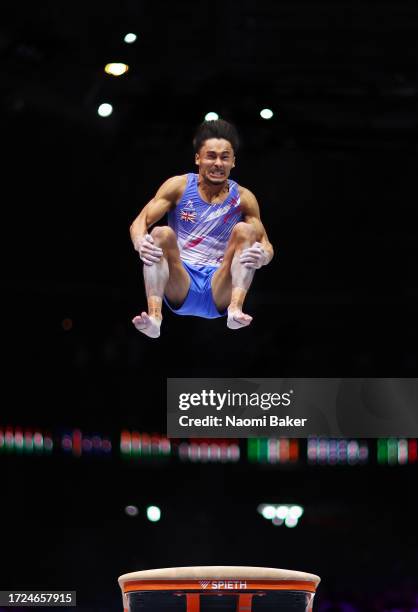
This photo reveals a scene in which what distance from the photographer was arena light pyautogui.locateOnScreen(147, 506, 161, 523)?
5.84m

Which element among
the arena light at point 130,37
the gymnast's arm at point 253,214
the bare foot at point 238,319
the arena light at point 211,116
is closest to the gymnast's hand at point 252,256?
the gymnast's arm at point 253,214

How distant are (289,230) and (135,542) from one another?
173 centimetres

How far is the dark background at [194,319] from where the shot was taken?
5.75m

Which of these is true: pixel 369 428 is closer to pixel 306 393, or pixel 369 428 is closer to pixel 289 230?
pixel 306 393

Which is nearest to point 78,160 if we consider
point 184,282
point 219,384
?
point 184,282

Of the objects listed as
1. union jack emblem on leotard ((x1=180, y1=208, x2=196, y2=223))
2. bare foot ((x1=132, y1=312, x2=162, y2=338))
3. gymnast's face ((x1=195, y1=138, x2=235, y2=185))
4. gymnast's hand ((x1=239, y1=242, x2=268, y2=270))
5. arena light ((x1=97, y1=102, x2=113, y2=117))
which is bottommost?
bare foot ((x1=132, y1=312, x2=162, y2=338))

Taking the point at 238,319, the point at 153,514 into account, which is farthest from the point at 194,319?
the point at 153,514

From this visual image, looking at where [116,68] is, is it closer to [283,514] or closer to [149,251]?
[149,251]

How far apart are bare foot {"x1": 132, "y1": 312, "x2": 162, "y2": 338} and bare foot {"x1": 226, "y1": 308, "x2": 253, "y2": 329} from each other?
1.09ft

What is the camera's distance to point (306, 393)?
18.7 ft

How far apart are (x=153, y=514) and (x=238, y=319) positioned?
117cm

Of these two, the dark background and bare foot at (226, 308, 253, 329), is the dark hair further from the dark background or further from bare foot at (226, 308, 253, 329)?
bare foot at (226, 308, 253, 329)

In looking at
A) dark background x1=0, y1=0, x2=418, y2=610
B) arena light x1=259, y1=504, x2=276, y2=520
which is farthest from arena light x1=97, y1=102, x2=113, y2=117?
arena light x1=259, y1=504, x2=276, y2=520

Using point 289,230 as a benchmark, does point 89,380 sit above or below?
below
